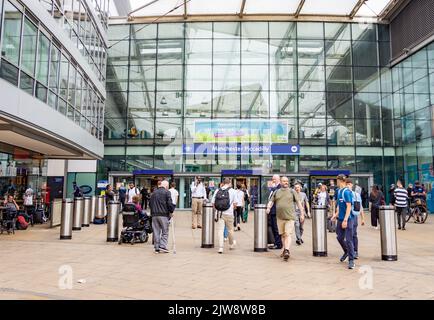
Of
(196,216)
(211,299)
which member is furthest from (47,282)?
(196,216)

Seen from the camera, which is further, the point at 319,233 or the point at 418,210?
the point at 418,210

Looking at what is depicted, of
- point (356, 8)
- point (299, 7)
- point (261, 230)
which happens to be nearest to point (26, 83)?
point (261, 230)

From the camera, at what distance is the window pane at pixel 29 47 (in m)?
10.8

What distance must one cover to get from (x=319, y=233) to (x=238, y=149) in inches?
713

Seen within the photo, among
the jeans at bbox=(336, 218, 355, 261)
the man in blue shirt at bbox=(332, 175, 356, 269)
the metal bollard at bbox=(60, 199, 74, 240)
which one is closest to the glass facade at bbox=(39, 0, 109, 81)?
the metal bollard at bbox=(60, 199, 74, 240)

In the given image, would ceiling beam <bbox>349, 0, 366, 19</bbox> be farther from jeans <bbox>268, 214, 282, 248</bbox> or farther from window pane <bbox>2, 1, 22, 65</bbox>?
window pane <bbox>2, 1, 22, 65</bbox>

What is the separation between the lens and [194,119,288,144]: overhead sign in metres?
26.7

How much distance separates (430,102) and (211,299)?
24.0 meters

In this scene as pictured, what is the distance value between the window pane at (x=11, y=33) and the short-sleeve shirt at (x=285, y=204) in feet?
25.3

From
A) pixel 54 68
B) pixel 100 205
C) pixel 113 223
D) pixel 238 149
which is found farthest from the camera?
pixel 238 149

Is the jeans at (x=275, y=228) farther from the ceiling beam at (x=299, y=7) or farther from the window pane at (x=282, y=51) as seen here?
the ceiling beam at (x=299, y=7)

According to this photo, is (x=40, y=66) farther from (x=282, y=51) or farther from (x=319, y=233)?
(x=282, y=51)

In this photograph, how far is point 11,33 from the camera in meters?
9.98

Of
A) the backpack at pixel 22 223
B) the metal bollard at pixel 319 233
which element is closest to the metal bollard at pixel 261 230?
the metal bollard at pixel 319 233
